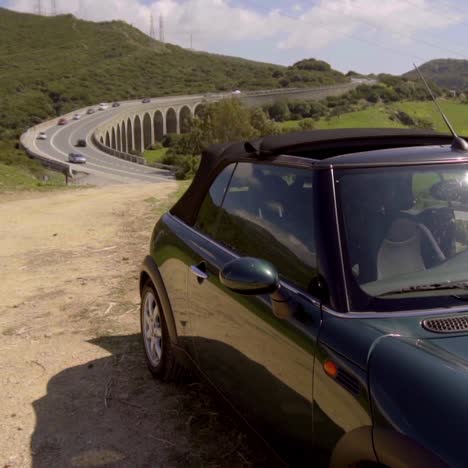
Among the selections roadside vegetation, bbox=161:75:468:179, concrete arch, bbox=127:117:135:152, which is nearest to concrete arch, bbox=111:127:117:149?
concrete arch, bbox=127:117:135:152

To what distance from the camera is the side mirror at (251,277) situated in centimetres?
229

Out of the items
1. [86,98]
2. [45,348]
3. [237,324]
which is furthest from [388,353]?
[86,98]

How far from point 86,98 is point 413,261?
11954cm

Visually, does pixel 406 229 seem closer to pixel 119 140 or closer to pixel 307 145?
pixel 307 145

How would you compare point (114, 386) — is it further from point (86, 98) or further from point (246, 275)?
point (86, 98)

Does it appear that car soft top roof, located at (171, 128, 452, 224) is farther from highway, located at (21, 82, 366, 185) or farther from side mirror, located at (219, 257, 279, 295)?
highway, located at (21, 82, 366, 185)

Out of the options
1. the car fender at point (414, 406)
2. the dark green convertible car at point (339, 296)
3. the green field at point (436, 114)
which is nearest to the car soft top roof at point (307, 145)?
the dark green convertible car at point (339, 296)

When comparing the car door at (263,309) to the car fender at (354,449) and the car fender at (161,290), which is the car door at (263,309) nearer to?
the car fender at (354,449)

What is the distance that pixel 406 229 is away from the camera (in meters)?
2.57

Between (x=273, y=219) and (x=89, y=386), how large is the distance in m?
2.11

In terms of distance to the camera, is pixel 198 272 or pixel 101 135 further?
pixel 101 135

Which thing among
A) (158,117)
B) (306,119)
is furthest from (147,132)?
(306,119)

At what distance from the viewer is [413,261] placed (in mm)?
2465

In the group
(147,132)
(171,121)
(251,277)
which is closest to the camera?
(251,277)
